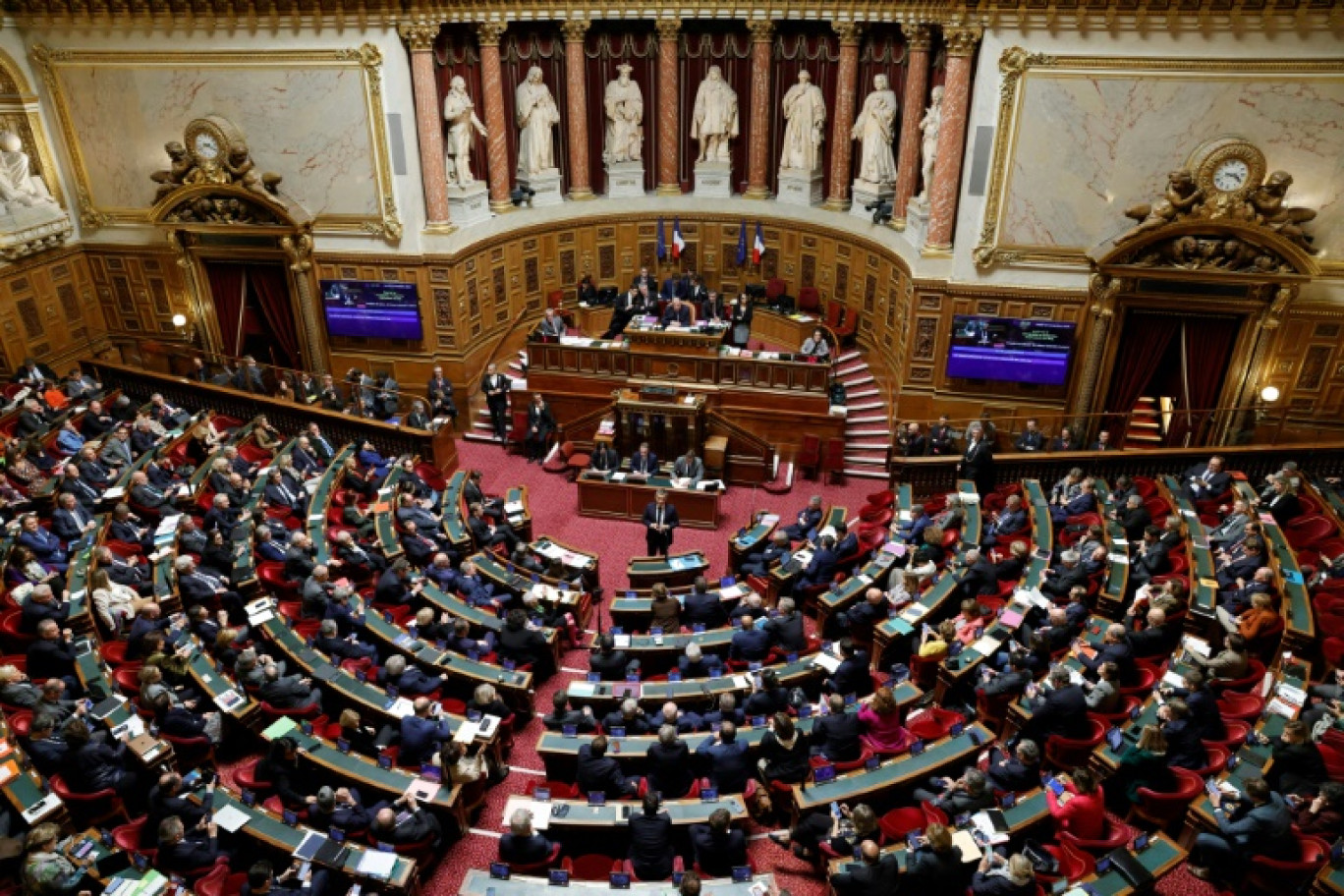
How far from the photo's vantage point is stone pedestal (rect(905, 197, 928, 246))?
18.2m

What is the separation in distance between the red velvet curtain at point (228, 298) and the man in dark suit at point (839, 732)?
16074 mm

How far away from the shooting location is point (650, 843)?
8.31m

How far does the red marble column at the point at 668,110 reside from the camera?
20.7 metres

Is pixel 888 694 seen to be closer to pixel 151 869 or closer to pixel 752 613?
pixel 752 613

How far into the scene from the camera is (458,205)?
773 inches

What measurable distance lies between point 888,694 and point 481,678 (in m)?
4.69

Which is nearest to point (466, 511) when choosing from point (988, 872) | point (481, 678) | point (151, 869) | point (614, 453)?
point (614, 453)

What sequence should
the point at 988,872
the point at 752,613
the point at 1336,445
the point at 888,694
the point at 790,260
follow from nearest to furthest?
the point at 988,872 < the point at 888,694 < the point at 752,613 < the point at 1336,445 < the point at 790,260

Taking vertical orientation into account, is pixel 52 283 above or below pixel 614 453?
above

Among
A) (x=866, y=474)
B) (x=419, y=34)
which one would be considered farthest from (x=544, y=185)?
(x=866, y=474)

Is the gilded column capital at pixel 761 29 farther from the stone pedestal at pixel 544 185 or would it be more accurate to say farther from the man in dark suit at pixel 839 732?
the man in dark suit at pixel 839 732

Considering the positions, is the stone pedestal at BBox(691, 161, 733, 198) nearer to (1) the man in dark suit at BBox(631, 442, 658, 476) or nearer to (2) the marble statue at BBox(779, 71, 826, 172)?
(2) the marble statue at BBox(779, 71, 826, 172)

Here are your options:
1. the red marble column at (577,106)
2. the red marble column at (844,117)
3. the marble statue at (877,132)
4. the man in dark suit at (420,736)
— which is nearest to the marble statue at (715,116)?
the red marble column at (844,117)

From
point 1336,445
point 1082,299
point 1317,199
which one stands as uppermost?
point 1317,199
